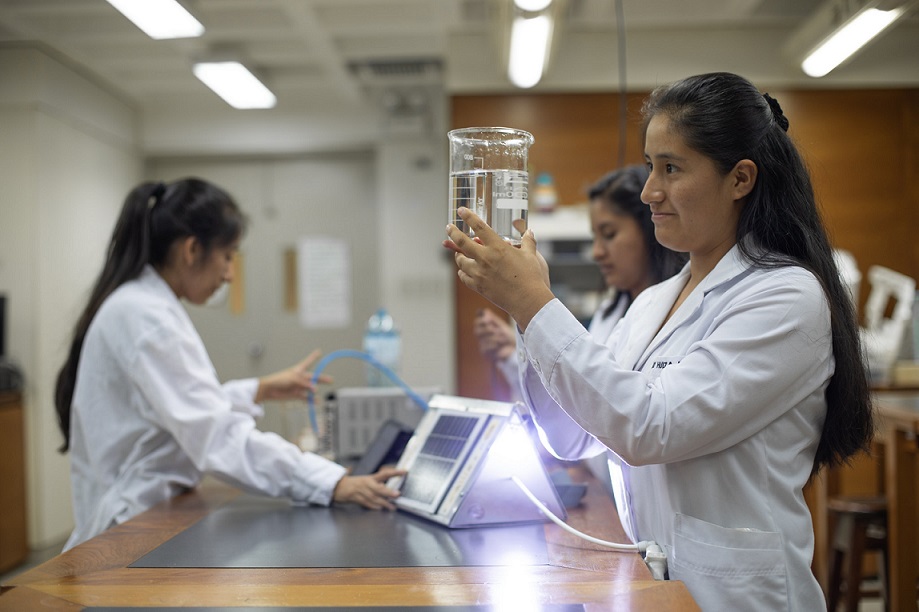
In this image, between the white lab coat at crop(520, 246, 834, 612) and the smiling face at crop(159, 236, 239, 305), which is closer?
the white lab coat at crop(520, 246, 834, 612)

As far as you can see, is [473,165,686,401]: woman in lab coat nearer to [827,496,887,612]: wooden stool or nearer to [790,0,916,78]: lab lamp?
[827,496,887,612]: wooden stool

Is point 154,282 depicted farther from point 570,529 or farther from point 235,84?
point 235,84

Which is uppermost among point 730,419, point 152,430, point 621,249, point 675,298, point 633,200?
point 633,200

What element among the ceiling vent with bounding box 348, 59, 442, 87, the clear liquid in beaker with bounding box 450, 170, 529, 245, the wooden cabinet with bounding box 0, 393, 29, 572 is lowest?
the wooden cabinet with bounding box 0, 393, 29, 572

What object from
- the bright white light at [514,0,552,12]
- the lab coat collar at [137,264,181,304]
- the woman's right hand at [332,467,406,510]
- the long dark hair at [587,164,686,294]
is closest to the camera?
the woman's right hand at [332,467,406,510]

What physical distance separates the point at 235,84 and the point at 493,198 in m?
3.65

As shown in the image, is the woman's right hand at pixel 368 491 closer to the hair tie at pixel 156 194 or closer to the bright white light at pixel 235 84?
the hair tie at pixel 156 194

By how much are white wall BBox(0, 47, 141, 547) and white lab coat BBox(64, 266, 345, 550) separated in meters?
2.51

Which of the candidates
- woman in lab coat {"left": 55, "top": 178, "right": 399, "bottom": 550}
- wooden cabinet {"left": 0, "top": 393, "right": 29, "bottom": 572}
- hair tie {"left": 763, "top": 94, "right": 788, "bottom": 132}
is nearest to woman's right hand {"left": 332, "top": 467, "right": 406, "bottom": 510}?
woman in lab coat {"left": 55, "top": 178, "right": 399, "bottom": 550}

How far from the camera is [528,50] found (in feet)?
12.3

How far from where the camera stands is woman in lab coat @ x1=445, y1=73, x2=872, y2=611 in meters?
1.09

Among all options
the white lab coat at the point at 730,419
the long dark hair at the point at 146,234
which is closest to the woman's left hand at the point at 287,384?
the long dark hair at the point at 146,234

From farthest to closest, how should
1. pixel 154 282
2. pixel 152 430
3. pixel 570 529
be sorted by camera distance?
1. pixel 154 282
2. pixel 152 430
3. pixel 570 529

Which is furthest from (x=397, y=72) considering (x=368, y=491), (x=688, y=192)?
(x=688, y=192)
